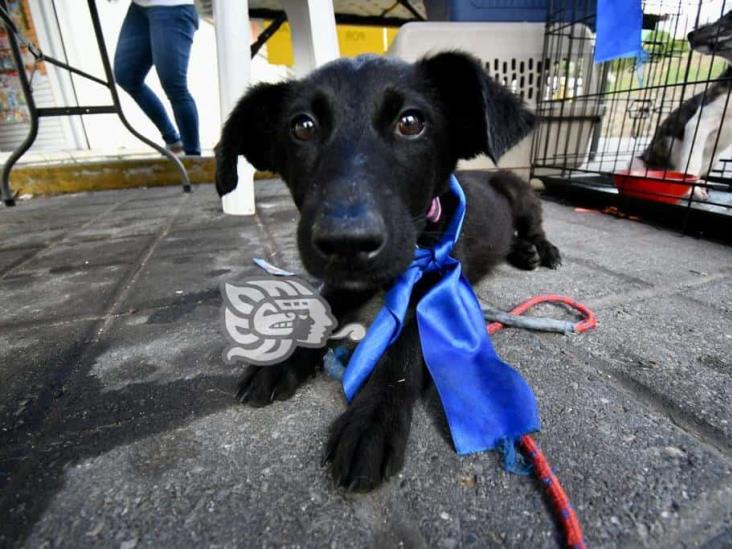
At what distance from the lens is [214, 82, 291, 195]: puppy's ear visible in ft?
4.34

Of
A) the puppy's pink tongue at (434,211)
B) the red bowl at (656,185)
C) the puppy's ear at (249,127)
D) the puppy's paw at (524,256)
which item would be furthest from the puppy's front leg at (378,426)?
the red bowl at (656,185)

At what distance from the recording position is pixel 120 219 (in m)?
2.97

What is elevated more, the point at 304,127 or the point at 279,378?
the point at 304,127

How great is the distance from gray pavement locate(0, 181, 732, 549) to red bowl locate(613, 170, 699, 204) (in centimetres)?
107

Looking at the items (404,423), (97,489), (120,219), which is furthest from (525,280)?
(120,219)

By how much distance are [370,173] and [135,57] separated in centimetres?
386

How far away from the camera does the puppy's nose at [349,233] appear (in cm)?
75

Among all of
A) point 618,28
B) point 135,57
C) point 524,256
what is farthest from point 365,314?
point 135,57

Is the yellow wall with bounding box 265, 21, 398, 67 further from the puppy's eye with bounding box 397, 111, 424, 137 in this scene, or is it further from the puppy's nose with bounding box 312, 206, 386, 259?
the puppy's nose with bounding box 312, 206, 386, 259

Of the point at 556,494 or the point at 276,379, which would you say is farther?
the point at 276,379

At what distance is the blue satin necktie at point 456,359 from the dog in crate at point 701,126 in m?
2.28

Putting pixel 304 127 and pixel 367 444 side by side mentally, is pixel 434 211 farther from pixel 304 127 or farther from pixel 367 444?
pixel 367 444

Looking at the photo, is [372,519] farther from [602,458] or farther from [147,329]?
[147,329]

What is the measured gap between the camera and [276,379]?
0.92 metres
